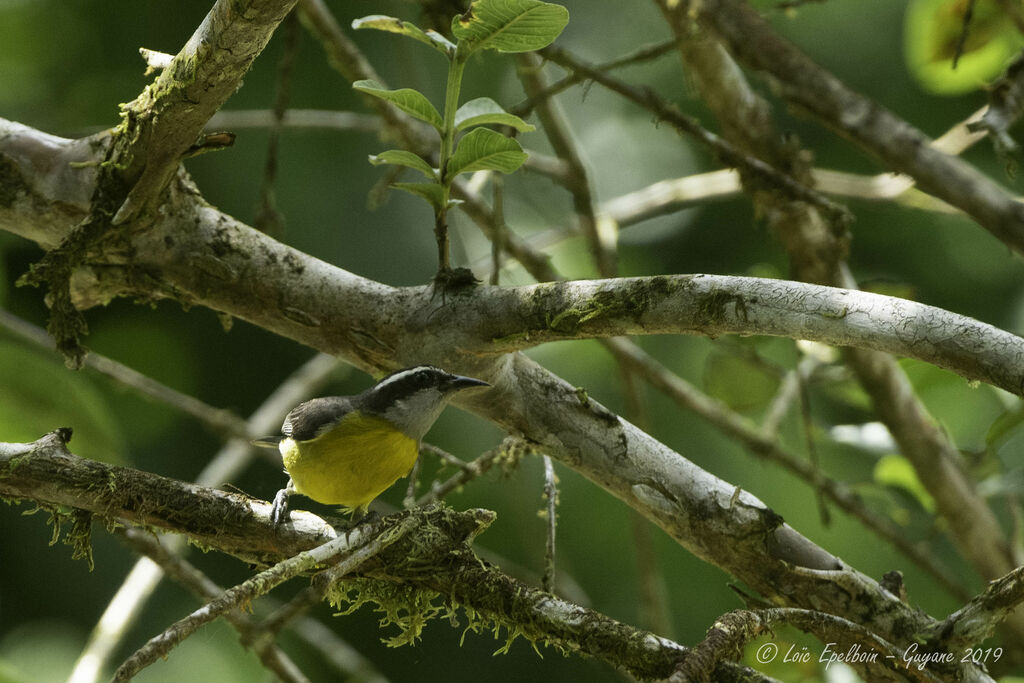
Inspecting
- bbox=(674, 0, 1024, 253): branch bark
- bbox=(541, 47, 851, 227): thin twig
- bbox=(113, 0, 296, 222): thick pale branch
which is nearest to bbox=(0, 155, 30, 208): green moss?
bbox=(113, 0, 296, 222): thick pale branch

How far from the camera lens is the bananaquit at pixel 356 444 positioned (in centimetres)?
268

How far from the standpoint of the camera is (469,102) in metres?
2.07

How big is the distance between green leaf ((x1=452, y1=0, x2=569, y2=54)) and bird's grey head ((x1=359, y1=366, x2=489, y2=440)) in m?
0.81

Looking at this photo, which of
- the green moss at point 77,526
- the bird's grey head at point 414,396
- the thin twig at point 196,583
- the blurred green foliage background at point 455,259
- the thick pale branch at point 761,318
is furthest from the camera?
the blurred green foliage background at point 455,259

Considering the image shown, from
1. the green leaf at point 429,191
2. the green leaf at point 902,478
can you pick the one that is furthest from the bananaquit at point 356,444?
the green leaf at point 902,478

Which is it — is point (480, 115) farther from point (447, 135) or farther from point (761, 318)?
point (761, 318)

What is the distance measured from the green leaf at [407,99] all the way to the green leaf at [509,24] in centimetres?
16

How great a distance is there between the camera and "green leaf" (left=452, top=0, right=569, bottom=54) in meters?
1.89

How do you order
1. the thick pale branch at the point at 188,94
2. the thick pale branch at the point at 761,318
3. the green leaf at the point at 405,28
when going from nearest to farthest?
the thick pale branch at the point at 761,318 → the thick pale branch at the point at 188,94 → the green leaf at the point at 405,28

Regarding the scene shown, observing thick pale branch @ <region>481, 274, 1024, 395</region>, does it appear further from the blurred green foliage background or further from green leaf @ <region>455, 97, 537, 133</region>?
the blurred green foliage background

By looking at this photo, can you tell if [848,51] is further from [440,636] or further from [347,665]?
[347,665]

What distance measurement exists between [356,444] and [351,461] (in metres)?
0.07

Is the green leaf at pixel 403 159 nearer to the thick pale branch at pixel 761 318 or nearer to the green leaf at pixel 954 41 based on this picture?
the thick pale branch at pixel 761 318

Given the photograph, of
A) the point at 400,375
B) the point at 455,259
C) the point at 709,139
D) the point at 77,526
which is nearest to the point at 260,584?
the point at 77,526
